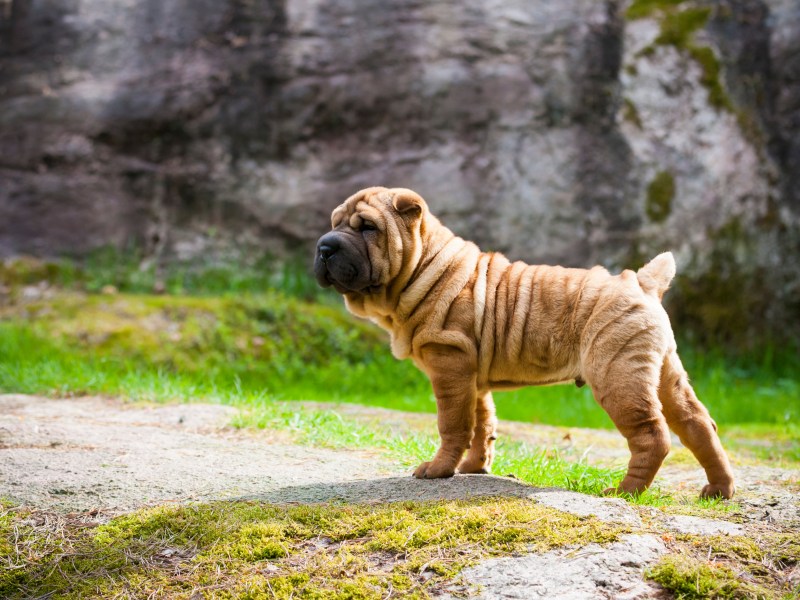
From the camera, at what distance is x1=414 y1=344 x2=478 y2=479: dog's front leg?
437cm

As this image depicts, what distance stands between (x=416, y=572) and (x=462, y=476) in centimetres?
132

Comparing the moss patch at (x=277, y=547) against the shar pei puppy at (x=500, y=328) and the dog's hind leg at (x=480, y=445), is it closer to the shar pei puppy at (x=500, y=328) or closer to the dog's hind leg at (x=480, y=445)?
the shar pei puppy at (x=500, y=328)

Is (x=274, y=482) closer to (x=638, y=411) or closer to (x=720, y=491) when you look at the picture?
(x=638, y=411)

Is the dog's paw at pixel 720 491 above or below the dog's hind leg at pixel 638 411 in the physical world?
below

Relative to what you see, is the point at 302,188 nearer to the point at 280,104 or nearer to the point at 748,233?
the point at 280,104

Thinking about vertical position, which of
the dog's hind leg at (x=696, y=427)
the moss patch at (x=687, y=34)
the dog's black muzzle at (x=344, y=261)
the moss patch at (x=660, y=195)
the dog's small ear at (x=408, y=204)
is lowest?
the dog's hind leg at (x=696, y=427)

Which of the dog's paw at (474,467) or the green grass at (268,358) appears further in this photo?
the green grass at (268,358)

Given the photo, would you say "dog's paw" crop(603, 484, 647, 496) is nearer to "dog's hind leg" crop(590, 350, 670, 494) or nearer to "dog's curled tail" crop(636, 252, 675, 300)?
"dog's hind leg" crop(590, 350, 670, 494)

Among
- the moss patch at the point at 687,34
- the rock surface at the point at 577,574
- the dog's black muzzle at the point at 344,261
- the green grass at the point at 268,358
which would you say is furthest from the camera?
the moss patch at the point at 687,34

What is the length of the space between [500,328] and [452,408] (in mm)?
534

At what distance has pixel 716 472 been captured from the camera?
4.39 m

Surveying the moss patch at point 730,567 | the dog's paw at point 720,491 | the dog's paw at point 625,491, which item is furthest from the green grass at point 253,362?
the moss patch at point 730,567

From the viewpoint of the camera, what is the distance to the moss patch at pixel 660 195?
1098 centimetres

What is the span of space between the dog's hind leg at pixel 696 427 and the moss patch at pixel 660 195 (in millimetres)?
6977
